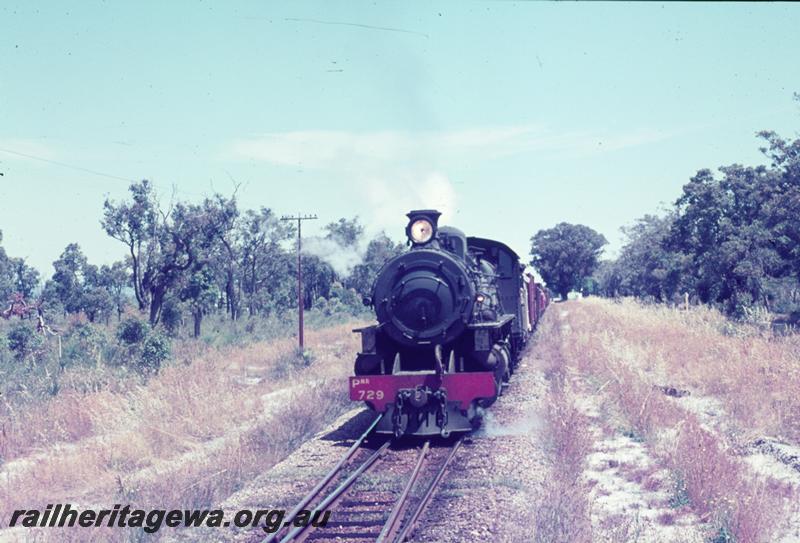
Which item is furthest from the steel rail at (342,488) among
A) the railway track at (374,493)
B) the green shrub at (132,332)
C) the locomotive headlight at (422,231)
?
the green shrub at (132,332)

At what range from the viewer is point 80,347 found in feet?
71.9

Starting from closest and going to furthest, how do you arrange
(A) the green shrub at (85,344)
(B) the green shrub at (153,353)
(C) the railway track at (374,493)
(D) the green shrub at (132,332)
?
(C) the railway track at (374,493), (B) the green shrub at (153,353), (A) the green shrub at (85,344), (D) the green shrub at (132,332)

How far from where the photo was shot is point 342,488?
7688mm

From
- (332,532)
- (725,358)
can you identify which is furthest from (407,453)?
(725,358)

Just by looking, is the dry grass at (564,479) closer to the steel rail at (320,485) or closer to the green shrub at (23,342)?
the steel rail at (320,485)

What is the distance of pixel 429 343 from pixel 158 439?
5.00 metres

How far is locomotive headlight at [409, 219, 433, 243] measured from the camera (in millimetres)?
11398

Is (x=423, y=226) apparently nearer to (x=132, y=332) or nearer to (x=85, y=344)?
(x=132, y=332)

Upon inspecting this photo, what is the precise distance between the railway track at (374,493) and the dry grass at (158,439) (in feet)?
4.27

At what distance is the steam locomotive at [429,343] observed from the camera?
10.2 metres

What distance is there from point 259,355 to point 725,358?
15911mm

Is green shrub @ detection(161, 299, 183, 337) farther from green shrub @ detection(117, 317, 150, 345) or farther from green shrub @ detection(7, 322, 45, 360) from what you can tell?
green shrub @ detection(117, 317, 150, 345)

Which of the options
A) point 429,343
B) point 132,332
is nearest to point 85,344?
point 132,332

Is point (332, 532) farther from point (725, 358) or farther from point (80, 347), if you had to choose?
point (80, 347)
